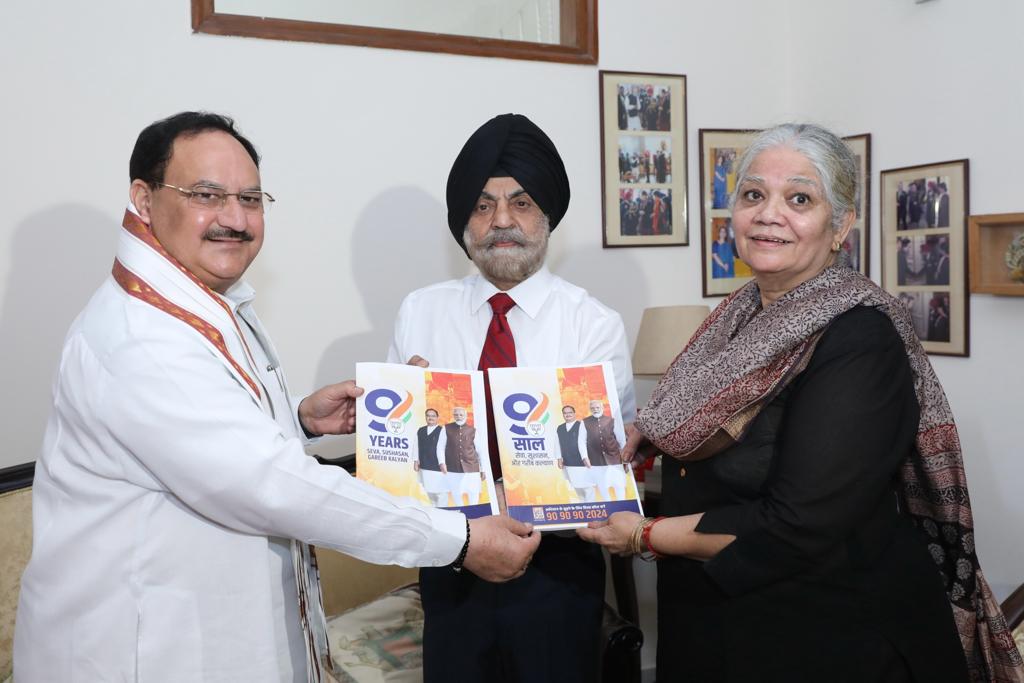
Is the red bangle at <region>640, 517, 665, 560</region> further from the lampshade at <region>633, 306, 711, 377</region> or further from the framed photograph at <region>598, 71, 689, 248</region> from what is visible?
the framed photograph at <region>598, 71, 689, 248</region>

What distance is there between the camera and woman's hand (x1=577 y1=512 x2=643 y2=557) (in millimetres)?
1757

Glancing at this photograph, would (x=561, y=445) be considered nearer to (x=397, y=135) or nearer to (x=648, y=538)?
(x=648, y=538)

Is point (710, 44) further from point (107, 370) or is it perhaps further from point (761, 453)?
Result: point (107, 370)

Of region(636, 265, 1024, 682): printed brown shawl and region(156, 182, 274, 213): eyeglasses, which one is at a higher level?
region(156, 182, 274, 213): eyeglasses

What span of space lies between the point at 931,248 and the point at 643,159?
47.6 inches

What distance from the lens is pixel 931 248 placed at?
126 inches

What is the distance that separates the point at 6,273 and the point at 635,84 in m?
2.50

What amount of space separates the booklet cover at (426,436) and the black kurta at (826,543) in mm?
490

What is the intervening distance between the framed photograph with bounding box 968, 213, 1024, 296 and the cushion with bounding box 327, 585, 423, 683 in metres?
2.30

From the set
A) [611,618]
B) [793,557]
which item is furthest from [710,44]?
[793,557]

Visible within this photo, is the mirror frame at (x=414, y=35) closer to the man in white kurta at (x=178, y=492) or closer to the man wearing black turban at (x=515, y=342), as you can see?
the man wearing black turban at (x=515, y=342)

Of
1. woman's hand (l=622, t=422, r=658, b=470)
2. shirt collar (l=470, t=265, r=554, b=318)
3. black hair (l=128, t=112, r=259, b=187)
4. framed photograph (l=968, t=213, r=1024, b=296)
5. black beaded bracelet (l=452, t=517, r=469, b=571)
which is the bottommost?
black beaded bracelet (l=452, t=517, r=469, b=571)

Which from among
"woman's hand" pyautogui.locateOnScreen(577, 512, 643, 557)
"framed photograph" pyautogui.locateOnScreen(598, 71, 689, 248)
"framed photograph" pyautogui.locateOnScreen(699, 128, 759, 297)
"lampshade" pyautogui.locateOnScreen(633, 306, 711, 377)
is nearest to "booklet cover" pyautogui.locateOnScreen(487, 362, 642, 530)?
"woman's hand" pyautogui.locateOnScreen(577, 512, 643, 557)

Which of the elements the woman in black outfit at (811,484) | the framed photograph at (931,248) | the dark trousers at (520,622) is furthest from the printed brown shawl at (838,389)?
the framed photograph at (931,248)
